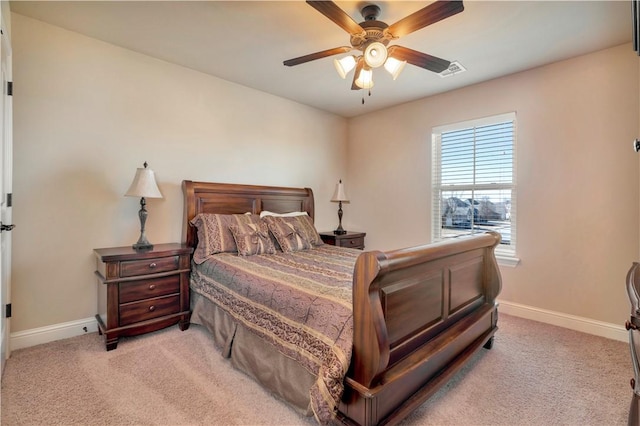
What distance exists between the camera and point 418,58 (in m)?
2.04

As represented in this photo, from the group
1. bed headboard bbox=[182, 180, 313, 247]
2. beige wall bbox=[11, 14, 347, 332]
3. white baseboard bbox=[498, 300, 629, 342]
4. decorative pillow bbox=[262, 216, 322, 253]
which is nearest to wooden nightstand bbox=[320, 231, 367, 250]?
bed headboard bbox=[182, 180, 313, 247]

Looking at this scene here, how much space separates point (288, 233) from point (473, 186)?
2.32 metres

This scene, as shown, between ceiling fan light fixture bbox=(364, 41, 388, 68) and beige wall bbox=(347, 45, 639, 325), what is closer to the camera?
ceiling fan light fixture bbox=(364, 41, 388, 68)

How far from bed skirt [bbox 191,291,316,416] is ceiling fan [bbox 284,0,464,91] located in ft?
6.52

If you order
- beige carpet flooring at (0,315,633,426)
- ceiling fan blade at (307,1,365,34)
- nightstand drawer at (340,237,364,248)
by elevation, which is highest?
ceiling fan blade at (307,1,365,34)

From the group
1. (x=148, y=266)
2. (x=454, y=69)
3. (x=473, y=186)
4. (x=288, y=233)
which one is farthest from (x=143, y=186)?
(x=473, y=186)

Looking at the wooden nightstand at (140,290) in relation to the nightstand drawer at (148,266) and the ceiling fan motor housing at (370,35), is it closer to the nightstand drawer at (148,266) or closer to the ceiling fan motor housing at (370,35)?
the nightstand drawer at (148,266)

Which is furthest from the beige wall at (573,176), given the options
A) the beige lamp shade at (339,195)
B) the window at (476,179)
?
the beige lamp shade at (339,195)

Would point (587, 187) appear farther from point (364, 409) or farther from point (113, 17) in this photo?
point (113, 17)

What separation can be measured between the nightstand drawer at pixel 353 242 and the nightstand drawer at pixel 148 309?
89.1 inches

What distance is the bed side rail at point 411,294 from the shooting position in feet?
4.53

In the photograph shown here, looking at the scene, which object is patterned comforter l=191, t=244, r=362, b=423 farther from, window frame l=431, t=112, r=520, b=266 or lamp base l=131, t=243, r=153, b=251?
window frame l=431, t=112, r=520, b=266

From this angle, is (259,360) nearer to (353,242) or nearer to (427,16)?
(427,16)

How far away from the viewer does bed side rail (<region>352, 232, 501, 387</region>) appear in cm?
138
